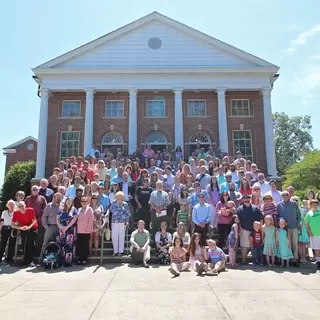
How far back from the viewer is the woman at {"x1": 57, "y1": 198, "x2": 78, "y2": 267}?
290 inches

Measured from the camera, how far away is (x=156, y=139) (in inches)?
810

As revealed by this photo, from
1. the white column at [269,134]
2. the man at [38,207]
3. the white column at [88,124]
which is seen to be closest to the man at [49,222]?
the man at [38,207]

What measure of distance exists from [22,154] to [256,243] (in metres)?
29.9

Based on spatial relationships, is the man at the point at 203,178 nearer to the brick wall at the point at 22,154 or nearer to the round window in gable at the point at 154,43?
the round window in gable at the point at 154,43

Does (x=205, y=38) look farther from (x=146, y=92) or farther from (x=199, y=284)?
(x=199, y=284)

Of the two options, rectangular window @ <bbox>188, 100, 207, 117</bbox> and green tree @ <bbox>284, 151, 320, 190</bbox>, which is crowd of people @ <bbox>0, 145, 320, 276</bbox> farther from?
green tree @ <bbox>284, 151, 320, 190</bbox>

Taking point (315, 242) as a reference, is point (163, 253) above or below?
below

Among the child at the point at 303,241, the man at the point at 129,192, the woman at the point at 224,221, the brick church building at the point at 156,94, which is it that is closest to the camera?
the child at the point at 303,241

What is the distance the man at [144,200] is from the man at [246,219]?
245 cm

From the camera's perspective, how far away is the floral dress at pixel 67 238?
736 cm

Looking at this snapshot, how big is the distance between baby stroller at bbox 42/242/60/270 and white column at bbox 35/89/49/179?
1218 cm

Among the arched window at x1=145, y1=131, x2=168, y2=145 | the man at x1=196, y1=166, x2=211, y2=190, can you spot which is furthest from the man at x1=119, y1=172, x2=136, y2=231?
the arched window at x1=145, y1=131, x2=168, y2=145

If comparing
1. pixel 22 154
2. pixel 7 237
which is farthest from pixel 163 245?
pixel 22 154

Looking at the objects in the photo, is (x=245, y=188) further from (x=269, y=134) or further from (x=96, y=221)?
(x=269, y=134)
